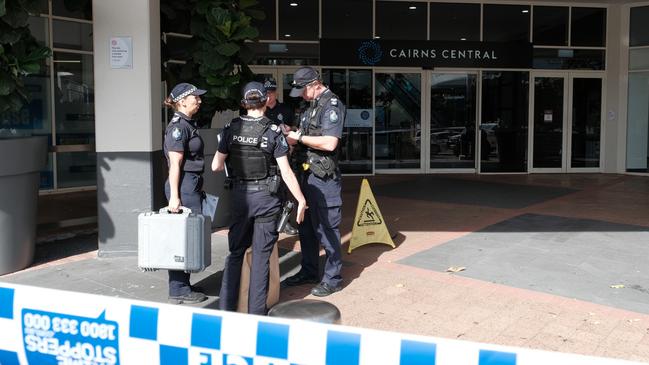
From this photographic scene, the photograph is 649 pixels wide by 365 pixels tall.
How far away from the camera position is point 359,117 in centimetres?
1447

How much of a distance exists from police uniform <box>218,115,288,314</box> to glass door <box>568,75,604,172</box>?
12.5 m

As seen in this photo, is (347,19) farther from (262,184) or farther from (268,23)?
(262,184)

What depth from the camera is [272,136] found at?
4453mm

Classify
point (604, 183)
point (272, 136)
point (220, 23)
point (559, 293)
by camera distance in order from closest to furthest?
point (272, 136)
point (559, 293)
point (220, 23)
point (604, 183)

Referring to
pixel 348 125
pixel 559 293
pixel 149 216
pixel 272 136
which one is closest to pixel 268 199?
pixel 272 136

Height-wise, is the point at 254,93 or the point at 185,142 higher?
the point at 254,93

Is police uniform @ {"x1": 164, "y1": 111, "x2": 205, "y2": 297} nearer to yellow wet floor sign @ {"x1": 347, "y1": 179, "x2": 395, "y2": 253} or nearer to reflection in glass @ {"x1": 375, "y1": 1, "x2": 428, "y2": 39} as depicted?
yellow wet floor sign @ {"x1": 347, "y1": 179, "x2": 395, "y2": 253}

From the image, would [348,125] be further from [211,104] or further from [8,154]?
[8,154]

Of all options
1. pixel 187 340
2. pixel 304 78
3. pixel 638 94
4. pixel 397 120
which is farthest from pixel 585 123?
pixel 187 340

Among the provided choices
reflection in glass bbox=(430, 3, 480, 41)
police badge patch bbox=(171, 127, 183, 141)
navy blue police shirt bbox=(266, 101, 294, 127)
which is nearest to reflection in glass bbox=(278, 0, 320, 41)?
reflection in glass bbox=(430, 3, 480, 41)

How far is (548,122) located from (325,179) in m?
11.2

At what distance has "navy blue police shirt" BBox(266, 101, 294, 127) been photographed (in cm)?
703

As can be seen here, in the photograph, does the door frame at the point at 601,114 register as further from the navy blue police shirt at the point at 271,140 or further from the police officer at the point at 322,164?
the navy blue police shirt at the point at 271,140

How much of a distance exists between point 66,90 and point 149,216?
29.0 ft
